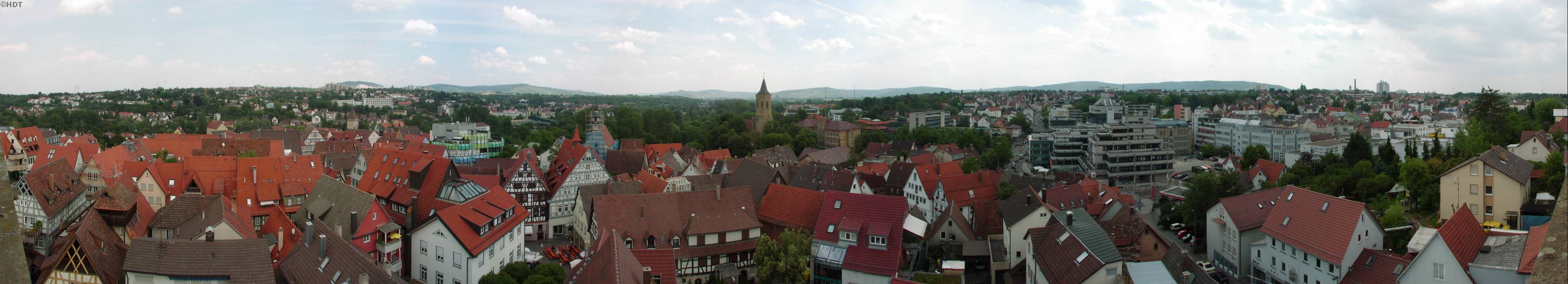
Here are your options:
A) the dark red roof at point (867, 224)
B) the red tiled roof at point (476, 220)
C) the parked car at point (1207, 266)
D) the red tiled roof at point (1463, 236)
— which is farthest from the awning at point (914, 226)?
the red tiled roof at point (1463, 236)

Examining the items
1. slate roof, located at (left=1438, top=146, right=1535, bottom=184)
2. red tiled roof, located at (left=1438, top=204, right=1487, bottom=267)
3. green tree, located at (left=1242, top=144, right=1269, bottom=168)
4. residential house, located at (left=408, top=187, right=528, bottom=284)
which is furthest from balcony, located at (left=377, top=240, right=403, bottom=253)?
green tree, located at (left=1242, top=144, right=1269, bottom=168)

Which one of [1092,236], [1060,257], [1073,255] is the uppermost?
[1092,236]

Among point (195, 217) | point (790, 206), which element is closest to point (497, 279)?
point (195, 217)

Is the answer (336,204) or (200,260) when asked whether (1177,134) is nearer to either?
(336,204)

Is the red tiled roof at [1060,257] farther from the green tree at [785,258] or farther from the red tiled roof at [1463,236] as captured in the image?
the red tiled roof at [1463,236]

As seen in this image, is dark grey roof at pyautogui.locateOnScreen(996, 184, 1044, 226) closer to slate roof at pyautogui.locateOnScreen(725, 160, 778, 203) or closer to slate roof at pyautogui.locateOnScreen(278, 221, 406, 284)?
slate roof at pyautogui.locateOnScreen(725, 160, 778, 203)

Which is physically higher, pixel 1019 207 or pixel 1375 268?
pixel 1019 207
